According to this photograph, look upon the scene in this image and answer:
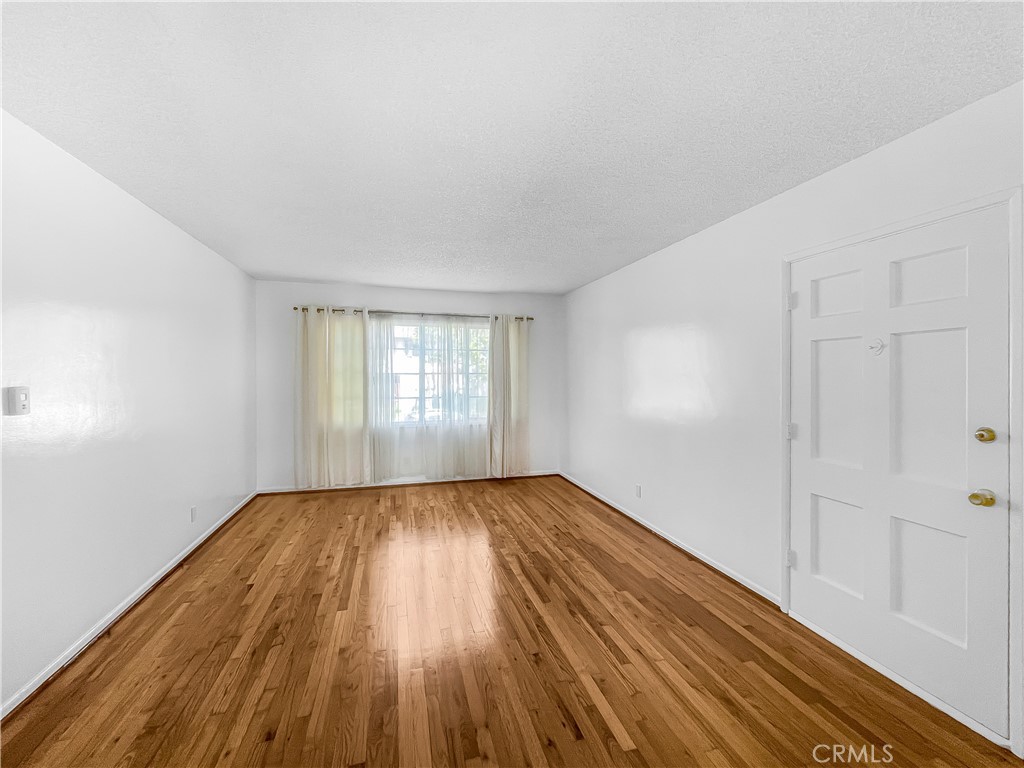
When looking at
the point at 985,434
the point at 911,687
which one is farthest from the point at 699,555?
the point at 985,434

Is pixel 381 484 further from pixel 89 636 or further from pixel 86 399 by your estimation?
pixel 86 399

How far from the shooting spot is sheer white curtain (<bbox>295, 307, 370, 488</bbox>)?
5051mm

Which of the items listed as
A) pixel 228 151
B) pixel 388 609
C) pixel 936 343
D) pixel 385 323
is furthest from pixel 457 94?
pixel 385 323

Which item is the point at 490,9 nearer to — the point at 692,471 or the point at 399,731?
the point at 399,731

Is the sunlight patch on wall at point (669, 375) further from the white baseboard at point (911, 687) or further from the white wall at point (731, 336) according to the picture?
the white baseboard at point (911, 687)

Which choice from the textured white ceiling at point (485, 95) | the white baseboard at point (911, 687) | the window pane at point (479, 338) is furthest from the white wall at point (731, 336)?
the window pane at point (479, 338)

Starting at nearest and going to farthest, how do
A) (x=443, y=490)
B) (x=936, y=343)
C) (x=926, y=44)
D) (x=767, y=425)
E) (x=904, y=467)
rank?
(x=926, y=44), (x=936, y=343), (x=904, y=467), (x=767, y=425), (x=443, y=490)

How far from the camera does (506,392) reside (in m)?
5.71

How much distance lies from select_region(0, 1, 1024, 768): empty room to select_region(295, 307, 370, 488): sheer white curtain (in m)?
1.49

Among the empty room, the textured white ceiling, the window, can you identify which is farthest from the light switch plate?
the window

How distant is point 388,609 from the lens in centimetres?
255

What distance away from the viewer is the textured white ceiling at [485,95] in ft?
4.28

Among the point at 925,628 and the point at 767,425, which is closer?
the point at 925,628

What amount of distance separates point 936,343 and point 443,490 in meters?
4.57
